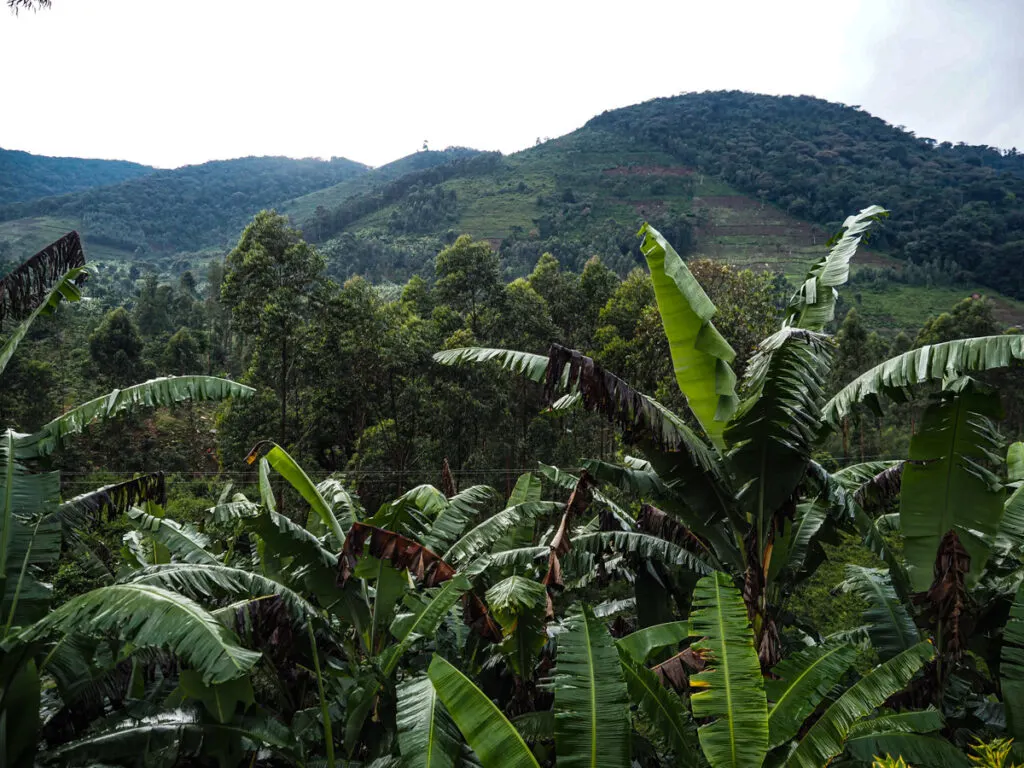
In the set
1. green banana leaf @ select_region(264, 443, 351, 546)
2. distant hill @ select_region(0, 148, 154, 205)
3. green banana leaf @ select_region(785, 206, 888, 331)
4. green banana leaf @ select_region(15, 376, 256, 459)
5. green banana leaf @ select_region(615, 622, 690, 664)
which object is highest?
distant hill @ select_region(0, 148, 154, 205)

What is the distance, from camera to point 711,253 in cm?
7419

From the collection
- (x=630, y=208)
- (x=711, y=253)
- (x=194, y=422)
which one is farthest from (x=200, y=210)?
(x=194, y=422)

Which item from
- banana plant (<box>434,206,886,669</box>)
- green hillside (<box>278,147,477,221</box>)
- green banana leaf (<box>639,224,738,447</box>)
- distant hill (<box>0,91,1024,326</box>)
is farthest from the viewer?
green hillside (<box>278,147,477,221</box>)

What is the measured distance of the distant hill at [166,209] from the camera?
102 m

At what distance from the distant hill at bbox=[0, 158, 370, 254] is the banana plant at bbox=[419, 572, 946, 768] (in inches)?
4390

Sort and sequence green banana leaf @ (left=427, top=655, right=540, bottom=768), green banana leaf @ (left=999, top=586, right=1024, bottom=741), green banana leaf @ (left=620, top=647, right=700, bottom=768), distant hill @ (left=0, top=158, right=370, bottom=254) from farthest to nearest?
distant hill @ (left=0, top=158, right=370, bottom=254) < green banana leaf @ (left=999, top=586, right=1024, bottom=741) < green banana leaf @ (left=620, top=647, right=700, bottom=768) < green banana leaf @ (left=427, top=655, right=540, bottom=768)

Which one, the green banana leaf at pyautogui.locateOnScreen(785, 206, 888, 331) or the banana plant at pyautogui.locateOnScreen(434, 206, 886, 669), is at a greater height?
the green banana leaf at pyautogui.locateOnScreen(785, 206, 888, 331)

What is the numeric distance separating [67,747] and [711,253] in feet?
250

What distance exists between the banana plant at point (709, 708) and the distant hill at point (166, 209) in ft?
366

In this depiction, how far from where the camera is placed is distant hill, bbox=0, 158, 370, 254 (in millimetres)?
102500

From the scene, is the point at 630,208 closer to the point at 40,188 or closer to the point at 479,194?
the point at 479,194

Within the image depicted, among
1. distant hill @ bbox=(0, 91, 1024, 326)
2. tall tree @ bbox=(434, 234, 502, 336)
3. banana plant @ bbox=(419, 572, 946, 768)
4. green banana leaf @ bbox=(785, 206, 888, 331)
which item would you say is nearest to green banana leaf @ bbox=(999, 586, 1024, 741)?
banana plant @ bbox=(419, 572, 946, 768)

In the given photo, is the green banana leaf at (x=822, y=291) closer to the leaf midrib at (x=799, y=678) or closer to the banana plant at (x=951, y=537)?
the banana plant at (x=951, y=537)

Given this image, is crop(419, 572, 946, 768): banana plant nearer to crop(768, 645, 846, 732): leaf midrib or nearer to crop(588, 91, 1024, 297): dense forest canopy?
crop(768, 645, 846, 732): leaf midrib
